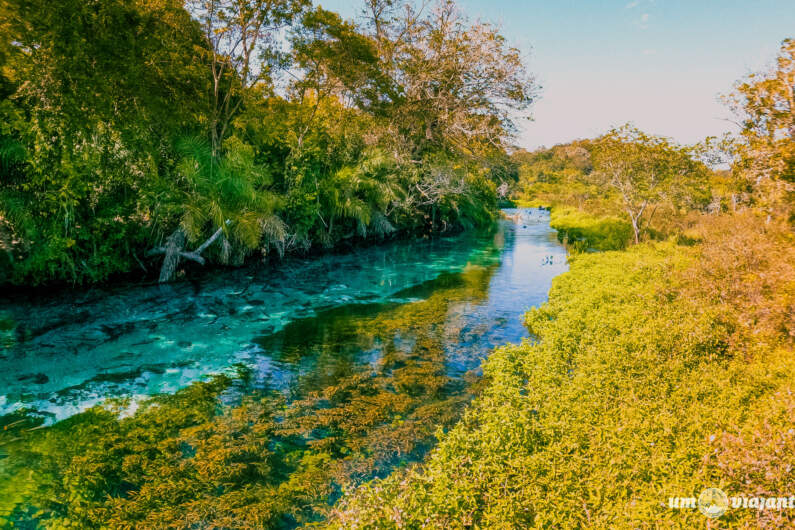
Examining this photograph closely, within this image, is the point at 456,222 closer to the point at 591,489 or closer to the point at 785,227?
the point at 785,227

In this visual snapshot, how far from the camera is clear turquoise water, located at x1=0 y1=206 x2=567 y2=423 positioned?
946 cm

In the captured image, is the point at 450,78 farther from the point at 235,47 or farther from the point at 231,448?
the point at 231,448

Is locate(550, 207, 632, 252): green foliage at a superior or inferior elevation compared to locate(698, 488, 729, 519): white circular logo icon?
superior

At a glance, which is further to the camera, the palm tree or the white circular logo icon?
the palm tree

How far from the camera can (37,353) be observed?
34.4 ft

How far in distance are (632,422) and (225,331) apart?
11049 millimetres

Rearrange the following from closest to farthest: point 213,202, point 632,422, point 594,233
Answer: point 632,422 → point 213,202 → point 594,233

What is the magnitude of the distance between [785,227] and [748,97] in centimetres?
250

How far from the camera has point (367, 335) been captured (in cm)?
1309

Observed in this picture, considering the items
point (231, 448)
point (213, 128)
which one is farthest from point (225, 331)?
point (213, 128)

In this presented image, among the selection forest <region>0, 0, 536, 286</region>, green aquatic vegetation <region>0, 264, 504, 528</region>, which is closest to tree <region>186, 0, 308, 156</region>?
forest <region>0, 0, 536, 286</region>

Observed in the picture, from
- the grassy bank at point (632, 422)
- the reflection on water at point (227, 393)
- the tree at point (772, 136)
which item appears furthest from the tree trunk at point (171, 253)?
the tree at point (772, 136)

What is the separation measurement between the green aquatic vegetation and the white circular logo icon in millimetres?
3322

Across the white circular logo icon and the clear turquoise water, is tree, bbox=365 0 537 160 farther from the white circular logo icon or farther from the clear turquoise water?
the white circular logo icon
